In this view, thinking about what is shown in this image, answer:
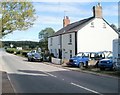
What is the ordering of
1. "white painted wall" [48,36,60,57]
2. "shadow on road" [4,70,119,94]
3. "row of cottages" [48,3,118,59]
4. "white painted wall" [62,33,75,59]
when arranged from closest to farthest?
"shadow on road" [4,70,119,94] < "row of cottages" [48,3,118,59] < "white painted wall" [62,33,75,59] < "white painted wall" [48,36,60,57]

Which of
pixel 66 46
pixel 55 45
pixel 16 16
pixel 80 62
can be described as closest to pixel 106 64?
pixel 80 62

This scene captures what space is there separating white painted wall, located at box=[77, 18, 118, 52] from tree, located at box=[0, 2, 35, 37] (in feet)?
86.6

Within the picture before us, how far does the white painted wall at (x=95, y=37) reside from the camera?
4788 cm

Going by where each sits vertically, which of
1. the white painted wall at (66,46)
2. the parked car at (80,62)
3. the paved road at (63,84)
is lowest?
the paved road at (63,84)

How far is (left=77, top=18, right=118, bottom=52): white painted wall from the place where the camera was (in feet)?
157

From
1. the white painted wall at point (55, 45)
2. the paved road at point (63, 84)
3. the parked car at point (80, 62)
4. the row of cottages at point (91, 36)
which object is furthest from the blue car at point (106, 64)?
the white painted wall at point (55, 45)

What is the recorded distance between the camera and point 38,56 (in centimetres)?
5175

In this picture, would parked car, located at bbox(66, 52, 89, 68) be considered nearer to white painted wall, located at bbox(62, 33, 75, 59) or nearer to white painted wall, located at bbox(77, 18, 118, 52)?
white painted wall, located at bbox(77, 18, 118, 52)

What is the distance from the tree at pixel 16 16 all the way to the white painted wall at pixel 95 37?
86.6 feet

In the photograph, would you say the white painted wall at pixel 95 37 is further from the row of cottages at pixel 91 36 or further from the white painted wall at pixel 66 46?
the white painted wall at pixel 66 46

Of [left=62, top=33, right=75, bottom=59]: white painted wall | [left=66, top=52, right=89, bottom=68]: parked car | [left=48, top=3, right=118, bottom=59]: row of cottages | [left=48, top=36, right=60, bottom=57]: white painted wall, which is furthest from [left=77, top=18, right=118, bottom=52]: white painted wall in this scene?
[left=48, top=36, right=60, bottom=57]: white painted wall

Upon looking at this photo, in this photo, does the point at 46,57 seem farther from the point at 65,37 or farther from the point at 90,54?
the point at 90,54

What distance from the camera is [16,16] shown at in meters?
20.3

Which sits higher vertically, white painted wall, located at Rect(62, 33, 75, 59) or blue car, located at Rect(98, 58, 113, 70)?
white painted wall, located at Rect(62, 33, 75, 59)
